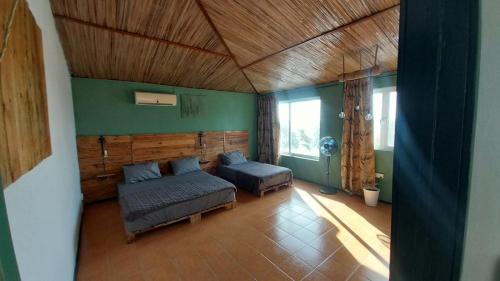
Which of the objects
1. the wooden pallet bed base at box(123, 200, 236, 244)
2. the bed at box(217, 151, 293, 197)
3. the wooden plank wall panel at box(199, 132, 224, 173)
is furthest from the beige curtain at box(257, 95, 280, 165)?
the wooden pallet bed base at box(123, 200, 236, 244)

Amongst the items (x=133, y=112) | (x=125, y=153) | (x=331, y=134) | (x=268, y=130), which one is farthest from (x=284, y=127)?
(x=125, y=153)

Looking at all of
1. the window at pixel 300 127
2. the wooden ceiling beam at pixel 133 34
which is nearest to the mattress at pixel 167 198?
the wooden ceiling beam at pixel 133 34

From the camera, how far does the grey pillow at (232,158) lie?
4.96 m

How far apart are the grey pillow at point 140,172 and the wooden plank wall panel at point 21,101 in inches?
98.6

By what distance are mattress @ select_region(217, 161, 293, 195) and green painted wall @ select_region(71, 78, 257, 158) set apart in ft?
4.00

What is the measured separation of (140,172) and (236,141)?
2.54 meters

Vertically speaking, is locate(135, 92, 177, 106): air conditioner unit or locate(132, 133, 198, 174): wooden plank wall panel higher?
locate(135, 92, 177, 106): air conditioner unit

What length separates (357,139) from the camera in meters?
3.73

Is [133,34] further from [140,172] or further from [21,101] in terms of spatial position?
[21,101]

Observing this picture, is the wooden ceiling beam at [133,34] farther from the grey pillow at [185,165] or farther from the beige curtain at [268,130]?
the grey pillow at [185,165]

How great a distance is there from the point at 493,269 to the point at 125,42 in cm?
393

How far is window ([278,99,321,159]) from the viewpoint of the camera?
484 centimetres

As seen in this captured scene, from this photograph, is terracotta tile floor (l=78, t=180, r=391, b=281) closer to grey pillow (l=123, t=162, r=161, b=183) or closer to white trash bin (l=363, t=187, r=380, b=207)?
white trash bin (l=363, t=187, r=380, b=207)

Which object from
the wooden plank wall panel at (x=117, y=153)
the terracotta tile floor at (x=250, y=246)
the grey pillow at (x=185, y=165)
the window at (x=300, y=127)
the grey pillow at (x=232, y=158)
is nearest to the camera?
the terracotta tile floor at (x=250, y=246)
